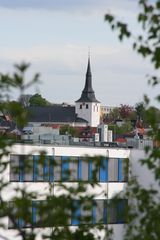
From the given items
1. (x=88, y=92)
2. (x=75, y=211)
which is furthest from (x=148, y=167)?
(x=88, y=92)

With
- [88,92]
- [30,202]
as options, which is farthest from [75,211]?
[88,92]

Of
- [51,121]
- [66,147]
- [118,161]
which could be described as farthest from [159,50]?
[51,121]

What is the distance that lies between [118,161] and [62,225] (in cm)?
3485

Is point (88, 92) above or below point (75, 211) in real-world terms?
above

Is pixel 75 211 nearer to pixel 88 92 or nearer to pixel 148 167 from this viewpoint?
pixel 148 167

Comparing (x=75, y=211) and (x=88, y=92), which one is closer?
(x=75, y=211)

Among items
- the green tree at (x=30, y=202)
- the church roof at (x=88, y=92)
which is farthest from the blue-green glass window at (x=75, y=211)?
the church roof at (x=88, y=92)

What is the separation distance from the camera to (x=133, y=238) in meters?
9.34

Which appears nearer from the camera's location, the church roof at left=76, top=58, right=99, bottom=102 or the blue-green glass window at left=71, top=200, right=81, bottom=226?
the blue-green glass window at left=71, top=200, right=81, bottom=226

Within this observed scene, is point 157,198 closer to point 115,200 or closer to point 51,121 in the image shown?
→ point 115,200

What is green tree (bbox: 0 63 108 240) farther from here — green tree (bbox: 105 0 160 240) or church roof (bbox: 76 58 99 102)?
church roof (bbox: 76 58 99 102)

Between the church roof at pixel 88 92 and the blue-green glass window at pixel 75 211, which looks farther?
the church roof at pixel 88 92

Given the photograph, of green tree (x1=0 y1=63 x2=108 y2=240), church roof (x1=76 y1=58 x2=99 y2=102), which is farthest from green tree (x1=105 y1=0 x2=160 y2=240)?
church roof (x1=76 y1=58 x2=99 y2=102)

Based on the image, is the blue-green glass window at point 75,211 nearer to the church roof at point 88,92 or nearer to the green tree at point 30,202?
the green tree at point 30,202
